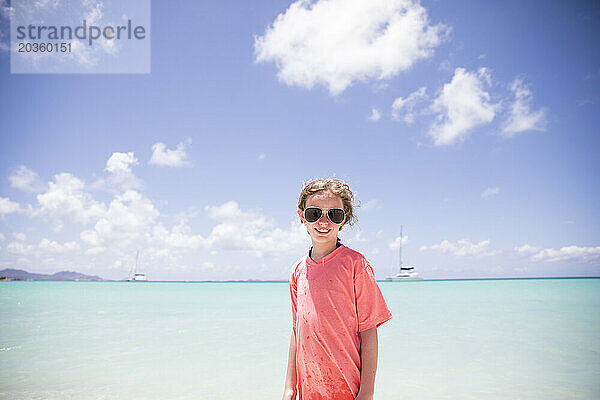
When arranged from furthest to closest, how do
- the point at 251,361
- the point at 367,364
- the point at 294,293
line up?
the point at 251,361
the point at 294,293
the point at 367,364

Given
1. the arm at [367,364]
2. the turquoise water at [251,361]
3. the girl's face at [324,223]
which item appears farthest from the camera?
the turquoise water at [251,361]

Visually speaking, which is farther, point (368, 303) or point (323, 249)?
point (323, 249)

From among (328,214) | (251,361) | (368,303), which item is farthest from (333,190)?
(251,361)

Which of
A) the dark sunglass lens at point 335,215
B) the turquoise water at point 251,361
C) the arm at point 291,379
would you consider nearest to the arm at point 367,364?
the arm at point 291,379

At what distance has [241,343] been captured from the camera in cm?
851

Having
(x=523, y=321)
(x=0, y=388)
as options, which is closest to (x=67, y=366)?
(x=0, y=388)

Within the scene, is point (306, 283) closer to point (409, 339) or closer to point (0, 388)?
point (0, 388)

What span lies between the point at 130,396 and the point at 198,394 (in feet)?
2.81

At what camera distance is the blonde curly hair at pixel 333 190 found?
198 cm

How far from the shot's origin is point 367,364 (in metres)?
1.71

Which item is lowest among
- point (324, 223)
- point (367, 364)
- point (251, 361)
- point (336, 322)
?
point (251, 361)

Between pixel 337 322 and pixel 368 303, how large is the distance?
0.17m

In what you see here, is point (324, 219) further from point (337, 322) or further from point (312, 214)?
point (337, 322)

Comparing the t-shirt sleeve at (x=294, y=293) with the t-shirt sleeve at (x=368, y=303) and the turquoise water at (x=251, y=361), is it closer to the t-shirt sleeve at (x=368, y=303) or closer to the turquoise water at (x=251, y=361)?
the t-shirt sleeve at (x=368, y=303)
